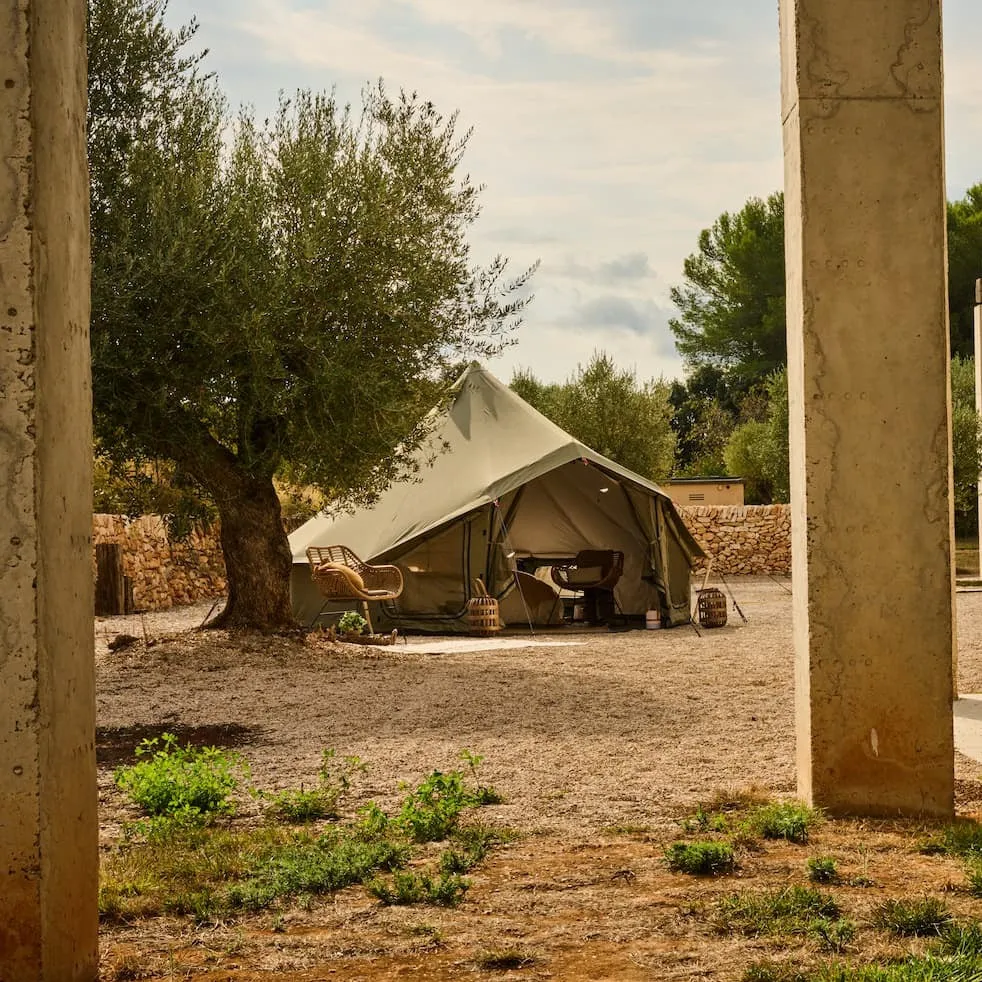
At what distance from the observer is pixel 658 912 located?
3.12 m

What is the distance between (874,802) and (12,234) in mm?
3120

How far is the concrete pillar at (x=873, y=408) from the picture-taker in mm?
4016

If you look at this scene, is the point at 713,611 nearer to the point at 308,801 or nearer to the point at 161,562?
the point at 161,562

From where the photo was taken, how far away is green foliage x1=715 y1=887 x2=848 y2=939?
291cm

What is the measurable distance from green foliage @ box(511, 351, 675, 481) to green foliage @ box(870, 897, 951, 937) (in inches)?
861

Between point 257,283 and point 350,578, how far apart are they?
2.84 metres

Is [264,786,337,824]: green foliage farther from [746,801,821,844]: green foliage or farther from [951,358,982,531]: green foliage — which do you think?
[951,358,982,531]: green foliage

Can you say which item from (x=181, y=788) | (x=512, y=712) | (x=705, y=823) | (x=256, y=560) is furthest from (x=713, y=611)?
(x=181, y=788)

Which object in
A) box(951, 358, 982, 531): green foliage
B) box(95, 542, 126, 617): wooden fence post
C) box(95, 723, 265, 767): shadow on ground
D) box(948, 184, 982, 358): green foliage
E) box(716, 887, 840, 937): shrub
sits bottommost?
box(95, 723, 265, 767): shadow on ground

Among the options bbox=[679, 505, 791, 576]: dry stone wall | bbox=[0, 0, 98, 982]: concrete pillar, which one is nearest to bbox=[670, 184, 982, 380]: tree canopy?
bbox=[679, 505, 791, 576]: dry stone wall

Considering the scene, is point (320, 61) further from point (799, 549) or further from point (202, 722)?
point (799, 549)

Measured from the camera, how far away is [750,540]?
23.1m

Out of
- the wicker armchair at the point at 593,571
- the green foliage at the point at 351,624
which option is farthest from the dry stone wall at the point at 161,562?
the wicker armchair at the point at 593,571

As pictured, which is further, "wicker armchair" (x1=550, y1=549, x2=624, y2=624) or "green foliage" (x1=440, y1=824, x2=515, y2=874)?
"wicker armchair" (x1=550, y1=549, x2=624, y2=624)
